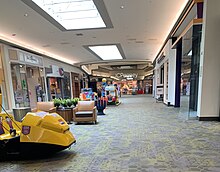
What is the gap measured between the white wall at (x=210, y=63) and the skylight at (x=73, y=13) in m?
3.57

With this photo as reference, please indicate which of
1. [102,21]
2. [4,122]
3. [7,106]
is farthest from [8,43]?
[4,122]

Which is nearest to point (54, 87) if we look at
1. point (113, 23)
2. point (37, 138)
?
point (113, 23)

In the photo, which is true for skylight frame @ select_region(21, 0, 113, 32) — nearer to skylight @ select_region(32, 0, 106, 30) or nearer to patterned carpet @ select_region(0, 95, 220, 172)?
skylight @ select_region(32, 0, 106, 30)

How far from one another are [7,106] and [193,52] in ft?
27.3

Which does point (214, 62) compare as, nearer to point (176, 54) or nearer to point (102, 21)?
point (176, 54)

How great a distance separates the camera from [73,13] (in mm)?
5754

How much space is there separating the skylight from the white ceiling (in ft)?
1.51

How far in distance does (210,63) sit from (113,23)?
3.90 metres

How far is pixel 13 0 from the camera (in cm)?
428

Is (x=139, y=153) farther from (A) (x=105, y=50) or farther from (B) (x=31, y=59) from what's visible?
(A) (x=105, y=50)

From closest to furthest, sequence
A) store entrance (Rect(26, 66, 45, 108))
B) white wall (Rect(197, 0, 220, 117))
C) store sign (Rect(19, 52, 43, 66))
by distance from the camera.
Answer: white wall (Rect(197, 0, 220, 117)), store sign (Rect(19, 52, 43, 66)), store entrance (Rect(26, 66, 45, 108))

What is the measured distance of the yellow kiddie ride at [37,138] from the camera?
2.73 m

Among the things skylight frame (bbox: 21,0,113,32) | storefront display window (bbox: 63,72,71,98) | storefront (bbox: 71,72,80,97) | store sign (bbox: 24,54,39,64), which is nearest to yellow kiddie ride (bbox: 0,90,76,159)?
skylight frame (bbox: 21,0,113,32)

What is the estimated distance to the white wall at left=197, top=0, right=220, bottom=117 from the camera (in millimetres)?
4496
